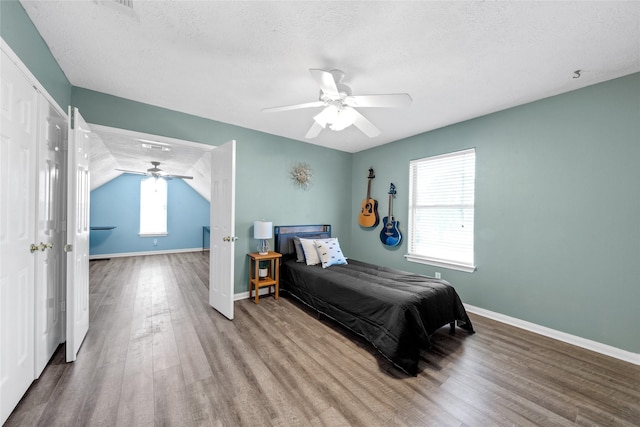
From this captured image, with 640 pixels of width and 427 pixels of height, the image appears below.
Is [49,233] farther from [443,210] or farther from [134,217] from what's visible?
[134,217]

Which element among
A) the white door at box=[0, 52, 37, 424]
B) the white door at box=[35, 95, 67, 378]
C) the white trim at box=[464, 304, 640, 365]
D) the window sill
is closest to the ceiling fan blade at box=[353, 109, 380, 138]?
the window sill

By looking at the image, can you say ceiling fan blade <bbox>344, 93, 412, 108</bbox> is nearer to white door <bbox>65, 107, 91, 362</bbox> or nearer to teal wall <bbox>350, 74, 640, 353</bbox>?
teal wall <bbox>350, 74, 640, 353</bbox>

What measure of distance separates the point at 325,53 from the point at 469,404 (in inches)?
108

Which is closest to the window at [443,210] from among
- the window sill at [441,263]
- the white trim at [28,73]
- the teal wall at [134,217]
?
the window sill at [441,263]

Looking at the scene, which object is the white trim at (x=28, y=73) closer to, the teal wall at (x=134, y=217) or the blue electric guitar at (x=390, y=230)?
the blue electric guitar at (x=390, y=230)

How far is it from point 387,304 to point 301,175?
2685 mm

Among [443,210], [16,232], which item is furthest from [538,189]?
[16,232]

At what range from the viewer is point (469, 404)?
5.34 ft

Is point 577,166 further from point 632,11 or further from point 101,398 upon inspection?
point 101,398

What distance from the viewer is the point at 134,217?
261 inches

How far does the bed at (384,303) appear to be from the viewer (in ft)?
6.61

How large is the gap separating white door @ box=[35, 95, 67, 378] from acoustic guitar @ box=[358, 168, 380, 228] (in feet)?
12.8

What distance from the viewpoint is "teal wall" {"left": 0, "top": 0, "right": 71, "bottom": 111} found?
135 centimetres

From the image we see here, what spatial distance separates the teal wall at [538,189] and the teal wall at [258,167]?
2cm
